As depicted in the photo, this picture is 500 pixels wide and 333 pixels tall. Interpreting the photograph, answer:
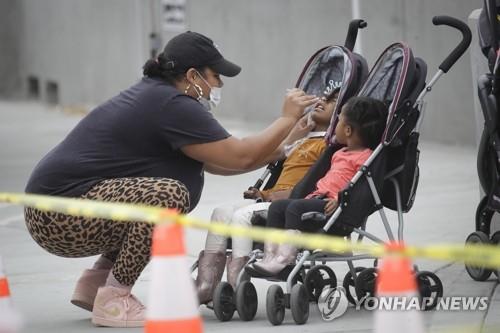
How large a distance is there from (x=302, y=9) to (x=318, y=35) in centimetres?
51

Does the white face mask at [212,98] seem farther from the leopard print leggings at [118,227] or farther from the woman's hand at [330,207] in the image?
the woman's hand at [330,207]

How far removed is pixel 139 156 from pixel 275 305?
3.33 feet

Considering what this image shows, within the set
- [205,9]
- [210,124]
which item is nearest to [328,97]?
[210,124]

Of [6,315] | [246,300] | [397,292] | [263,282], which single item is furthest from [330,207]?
[397,292]

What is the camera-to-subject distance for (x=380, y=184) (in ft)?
21.0

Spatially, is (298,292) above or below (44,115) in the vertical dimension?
above

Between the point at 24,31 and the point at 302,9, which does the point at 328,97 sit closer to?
the point at 302,9

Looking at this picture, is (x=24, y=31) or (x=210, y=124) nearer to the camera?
(x=210, y=124)

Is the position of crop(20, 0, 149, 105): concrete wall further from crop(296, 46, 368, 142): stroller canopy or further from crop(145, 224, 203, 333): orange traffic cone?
crop(145, 224, 203, 333): orange traffic cone

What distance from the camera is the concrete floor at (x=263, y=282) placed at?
6254mm

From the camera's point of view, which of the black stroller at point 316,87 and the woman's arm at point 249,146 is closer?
the black stroller at point 316,87

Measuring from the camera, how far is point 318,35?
1489 centimetres

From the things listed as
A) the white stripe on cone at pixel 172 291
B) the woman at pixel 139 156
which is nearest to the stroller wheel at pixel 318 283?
the woman at pixel 139 156

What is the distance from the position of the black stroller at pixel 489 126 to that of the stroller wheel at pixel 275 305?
1.27 m
